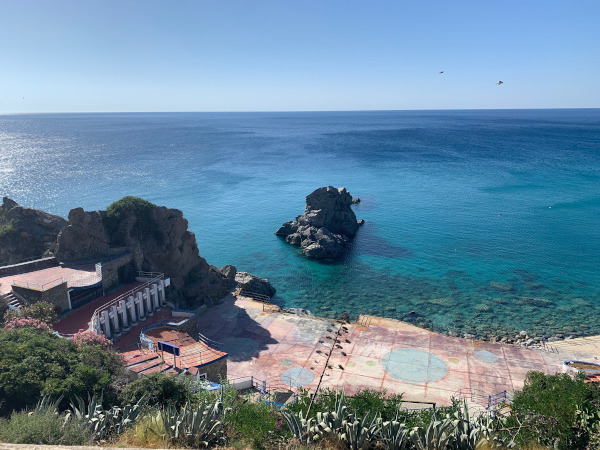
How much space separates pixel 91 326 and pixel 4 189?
76873 millimetres

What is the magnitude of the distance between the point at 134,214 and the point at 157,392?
72.2ft

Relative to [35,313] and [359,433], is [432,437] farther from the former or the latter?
[35,313]

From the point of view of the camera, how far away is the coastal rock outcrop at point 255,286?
41328mm

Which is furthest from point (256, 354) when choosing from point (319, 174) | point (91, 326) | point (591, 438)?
point (319, 174)

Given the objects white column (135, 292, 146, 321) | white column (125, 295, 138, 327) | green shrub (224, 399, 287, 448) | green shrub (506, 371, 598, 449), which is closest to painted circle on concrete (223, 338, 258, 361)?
white column (135, 292, 146, 321)

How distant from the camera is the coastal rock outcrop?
4133 centimetres

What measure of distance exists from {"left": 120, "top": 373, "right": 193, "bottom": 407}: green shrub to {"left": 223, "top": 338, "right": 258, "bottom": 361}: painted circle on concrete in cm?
1209

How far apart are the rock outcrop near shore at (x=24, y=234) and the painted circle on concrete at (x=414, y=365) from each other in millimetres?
27539

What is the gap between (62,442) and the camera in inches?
436

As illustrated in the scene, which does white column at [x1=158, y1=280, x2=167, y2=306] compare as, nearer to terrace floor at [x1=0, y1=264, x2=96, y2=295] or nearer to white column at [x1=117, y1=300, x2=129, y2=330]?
white column at [x1=117, y1=300, x2=129, y2=330]

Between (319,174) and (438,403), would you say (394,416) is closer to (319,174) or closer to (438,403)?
(438,403)

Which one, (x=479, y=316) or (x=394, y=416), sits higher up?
(x=394, y=416)

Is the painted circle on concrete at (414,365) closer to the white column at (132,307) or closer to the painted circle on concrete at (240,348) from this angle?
the painted circle on concrete at (240,348)

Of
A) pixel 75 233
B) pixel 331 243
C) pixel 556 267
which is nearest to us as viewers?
pixel 75 233
